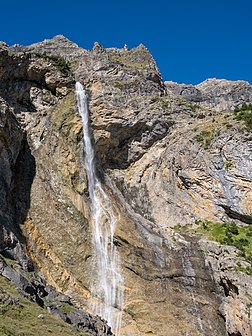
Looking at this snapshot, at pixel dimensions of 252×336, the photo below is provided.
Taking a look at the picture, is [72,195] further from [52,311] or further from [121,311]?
[52,311]

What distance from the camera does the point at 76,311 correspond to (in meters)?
23.3

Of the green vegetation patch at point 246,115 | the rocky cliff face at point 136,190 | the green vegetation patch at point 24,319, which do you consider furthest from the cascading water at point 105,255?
the green vegetation patch at point 246,115

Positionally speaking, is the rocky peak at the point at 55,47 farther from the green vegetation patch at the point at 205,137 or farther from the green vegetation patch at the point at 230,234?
the green vegetation patch at the point at 230,234

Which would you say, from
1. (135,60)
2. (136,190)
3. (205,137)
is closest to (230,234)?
(136,190)

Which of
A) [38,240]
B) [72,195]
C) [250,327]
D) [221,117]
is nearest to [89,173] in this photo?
[72,195]

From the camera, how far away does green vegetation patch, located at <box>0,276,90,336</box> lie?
16022mm

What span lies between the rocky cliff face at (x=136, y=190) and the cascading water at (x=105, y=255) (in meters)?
0.61

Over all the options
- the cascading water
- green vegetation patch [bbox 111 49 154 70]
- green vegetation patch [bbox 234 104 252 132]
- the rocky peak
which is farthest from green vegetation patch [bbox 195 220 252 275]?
the rocky peak

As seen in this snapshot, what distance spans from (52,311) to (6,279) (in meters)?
2.99

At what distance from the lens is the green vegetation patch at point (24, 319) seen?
16022mm

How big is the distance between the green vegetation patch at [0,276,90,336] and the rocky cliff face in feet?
25.4

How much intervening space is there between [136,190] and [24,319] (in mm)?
24545

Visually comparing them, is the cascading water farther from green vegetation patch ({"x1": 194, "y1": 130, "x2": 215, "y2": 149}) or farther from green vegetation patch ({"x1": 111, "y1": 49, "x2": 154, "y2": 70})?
green vegetation patch ({"x1": 111, "y1": 49, "x2": 154, "y2": 70})

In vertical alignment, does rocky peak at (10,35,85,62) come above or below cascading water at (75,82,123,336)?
above
